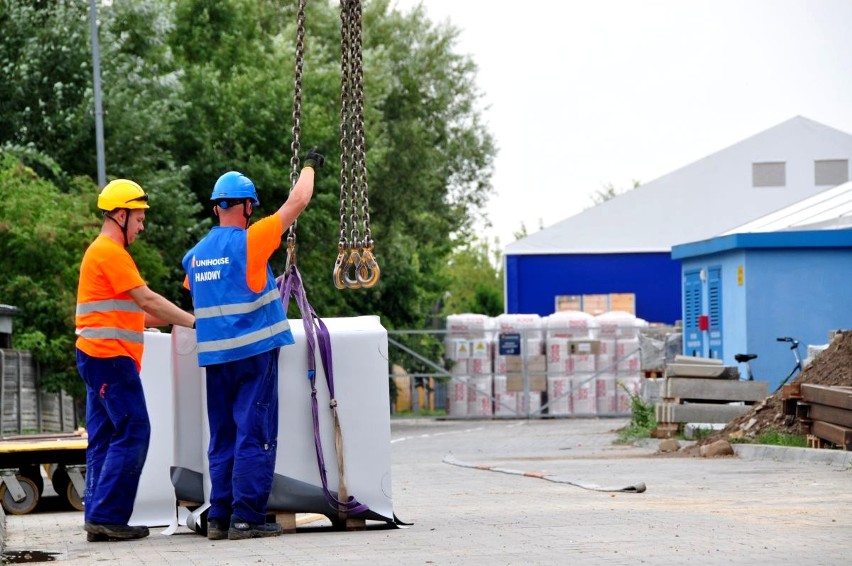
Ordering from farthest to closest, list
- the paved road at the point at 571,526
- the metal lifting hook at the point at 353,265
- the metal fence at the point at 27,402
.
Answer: the metal fence at the point at 27,402 < the metal lifting hook at the point at 353,265 < the paved road at the point at 571,526

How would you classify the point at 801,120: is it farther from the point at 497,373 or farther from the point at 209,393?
the point at 209,393

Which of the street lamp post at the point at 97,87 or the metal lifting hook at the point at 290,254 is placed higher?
the street lamp post at the point at 97,87

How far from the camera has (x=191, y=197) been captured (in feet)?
119

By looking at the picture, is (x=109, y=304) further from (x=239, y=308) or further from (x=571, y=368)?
(x=571, y=368)

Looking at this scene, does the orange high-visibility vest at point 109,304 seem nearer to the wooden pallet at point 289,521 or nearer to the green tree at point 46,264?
the wooden pallet at point 289,521

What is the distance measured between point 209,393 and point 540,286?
44738 millimetres

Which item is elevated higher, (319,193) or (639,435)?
(319,193)

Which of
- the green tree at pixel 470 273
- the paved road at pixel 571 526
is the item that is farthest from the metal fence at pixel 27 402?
the green tree at pixel 470 273

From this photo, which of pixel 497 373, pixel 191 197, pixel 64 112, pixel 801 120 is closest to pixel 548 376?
pixel 497 373

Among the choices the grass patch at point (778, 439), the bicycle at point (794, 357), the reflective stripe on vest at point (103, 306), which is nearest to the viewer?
the reflective stripe on vest at point (103, 306)

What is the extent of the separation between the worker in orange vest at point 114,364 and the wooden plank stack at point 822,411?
8.40 m

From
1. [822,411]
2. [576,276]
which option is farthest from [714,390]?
[576,276]

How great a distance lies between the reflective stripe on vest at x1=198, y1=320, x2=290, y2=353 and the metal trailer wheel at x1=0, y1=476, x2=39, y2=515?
4.28m

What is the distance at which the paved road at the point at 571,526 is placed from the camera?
26.1ft
